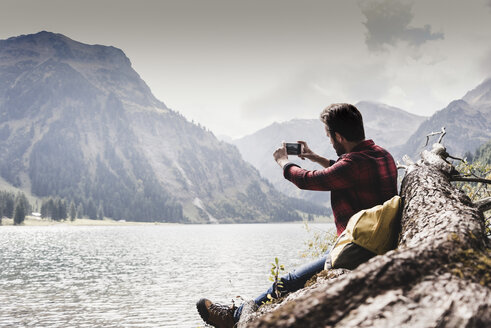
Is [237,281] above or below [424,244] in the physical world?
below

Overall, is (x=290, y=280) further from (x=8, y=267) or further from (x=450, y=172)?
(x=8, y=267)

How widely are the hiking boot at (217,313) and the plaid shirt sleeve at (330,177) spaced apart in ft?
12.8

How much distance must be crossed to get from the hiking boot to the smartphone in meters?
3.69

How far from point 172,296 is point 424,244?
37.6m

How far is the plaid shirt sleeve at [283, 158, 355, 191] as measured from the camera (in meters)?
5.28

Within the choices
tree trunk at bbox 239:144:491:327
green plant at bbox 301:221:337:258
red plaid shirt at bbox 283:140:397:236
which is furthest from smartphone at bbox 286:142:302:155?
green plant at bbox 301:221:337:258

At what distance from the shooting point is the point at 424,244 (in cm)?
340

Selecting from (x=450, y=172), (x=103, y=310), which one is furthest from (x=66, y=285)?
(x=450, y=172)

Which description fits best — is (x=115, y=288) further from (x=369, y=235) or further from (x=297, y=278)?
(x=369, y=235)

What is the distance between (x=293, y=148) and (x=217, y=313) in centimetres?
406

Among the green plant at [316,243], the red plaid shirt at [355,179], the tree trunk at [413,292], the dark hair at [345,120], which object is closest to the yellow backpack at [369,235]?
the red plaid shirt at [355,179]

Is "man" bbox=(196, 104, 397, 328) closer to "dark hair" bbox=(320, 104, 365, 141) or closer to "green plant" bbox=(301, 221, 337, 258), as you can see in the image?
"dark hair" bbox=(320, 104, 365, 141)

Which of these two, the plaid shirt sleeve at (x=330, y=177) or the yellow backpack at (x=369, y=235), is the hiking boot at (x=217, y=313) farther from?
the plaid shirt sleeve at (x=330, y=177)

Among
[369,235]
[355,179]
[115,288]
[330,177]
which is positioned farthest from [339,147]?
[115,288]
